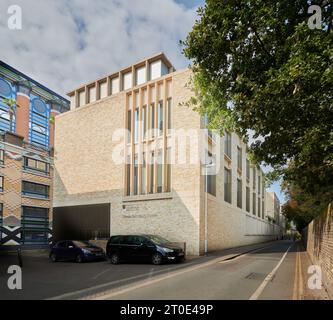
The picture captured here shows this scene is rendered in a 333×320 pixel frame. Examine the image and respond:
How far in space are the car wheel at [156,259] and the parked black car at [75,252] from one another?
3.88m

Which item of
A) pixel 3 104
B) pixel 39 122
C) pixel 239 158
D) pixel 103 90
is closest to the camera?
pixel 103 90

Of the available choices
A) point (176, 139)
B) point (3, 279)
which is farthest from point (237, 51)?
point (176, 139)

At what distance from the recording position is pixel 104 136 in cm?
2680

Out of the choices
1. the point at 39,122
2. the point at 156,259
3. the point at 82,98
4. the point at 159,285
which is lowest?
the point at 156,259

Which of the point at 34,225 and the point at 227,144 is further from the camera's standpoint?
the point at 227,144

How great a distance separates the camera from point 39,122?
1383 inches

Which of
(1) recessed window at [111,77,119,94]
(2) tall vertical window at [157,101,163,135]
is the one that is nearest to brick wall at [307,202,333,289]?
(2) tall vertical window at [157,101,163,135]

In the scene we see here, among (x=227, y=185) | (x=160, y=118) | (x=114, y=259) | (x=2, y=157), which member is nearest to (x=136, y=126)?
(x=160, y=118)

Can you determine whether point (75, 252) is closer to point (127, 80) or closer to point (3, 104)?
point (127, 80)

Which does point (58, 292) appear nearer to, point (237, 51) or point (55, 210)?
point (237, 51)

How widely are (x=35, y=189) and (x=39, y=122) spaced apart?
10.7m

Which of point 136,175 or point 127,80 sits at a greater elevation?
point 127,80

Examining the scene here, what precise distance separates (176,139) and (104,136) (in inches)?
315

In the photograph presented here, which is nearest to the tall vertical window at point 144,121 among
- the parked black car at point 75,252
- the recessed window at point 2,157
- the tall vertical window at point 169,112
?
the tall vertical window at point 169,112
